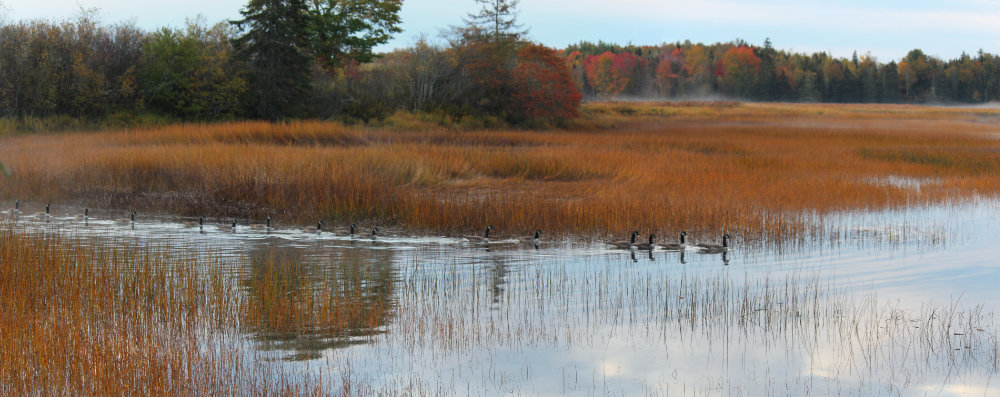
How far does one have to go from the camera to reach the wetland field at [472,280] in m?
5.88

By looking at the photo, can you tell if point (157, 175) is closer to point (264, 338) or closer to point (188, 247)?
point (188, 247)

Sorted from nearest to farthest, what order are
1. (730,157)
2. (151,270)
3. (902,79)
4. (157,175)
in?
1. (151,270)
2. (157,175)
3. (730,157)
4. (902,79)

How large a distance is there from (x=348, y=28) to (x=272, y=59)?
9.75 m

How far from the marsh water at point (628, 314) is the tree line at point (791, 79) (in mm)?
98573

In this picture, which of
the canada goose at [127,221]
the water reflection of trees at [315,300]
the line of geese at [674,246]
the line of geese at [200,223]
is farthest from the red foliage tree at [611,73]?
the water reflection of trees at [315,300]

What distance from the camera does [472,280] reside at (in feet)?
29.0

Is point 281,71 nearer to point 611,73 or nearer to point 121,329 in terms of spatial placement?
point 121,329

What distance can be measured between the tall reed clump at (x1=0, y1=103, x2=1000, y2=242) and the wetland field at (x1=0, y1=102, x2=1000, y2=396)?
73mm

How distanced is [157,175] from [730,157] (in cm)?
1646

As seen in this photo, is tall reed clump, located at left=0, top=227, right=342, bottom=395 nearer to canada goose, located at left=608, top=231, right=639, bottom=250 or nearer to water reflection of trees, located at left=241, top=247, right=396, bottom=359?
water reflection of trees, located at left=241, top=247, right=396, bottom=359

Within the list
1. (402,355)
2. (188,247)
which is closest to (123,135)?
(188,247)

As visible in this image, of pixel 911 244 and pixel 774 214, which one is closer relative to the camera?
pixel 911 244

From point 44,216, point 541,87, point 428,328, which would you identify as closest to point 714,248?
point 428,328

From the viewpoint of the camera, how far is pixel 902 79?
126312 millimetres
